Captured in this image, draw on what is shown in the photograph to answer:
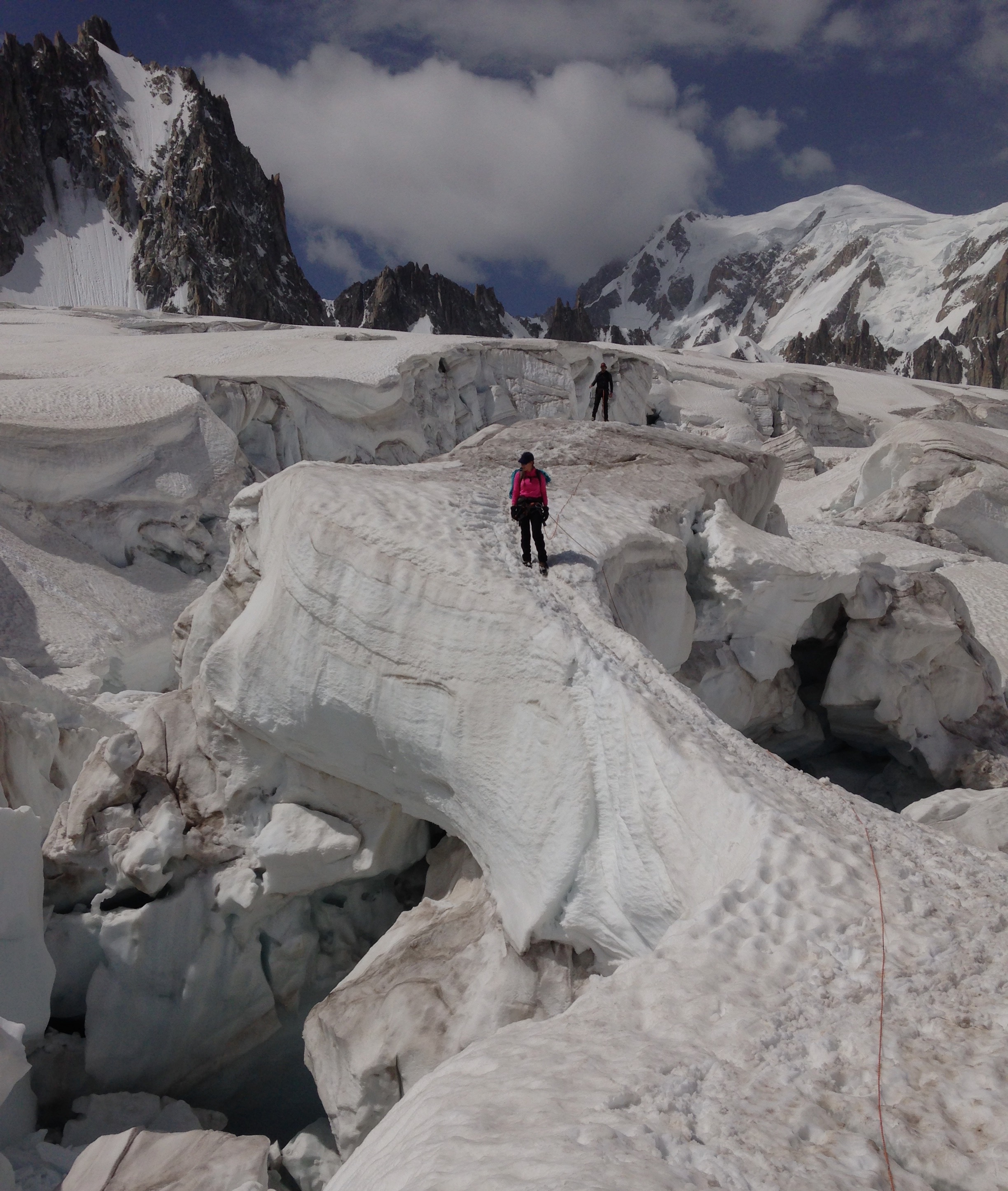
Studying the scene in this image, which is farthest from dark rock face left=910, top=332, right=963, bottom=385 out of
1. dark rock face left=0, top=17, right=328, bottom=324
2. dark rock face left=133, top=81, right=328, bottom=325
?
dark rock face left=0, top=17, right=328, bottom=324

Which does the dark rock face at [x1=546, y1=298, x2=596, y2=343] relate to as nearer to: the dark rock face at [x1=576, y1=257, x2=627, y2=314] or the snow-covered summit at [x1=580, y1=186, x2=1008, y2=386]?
the snow-covered summit at [x1=580, y1=186, x2=1008, y2=386]

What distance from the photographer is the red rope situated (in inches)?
86.3

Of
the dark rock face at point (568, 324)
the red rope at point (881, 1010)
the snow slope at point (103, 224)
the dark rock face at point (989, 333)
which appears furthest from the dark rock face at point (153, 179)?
the dark rock face at point (989, 333)

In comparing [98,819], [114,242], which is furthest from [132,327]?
[114,242]

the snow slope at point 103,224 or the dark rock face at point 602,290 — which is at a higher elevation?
the dark rock face at point 602,290

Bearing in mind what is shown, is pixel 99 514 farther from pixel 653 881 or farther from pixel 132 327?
pixel 132 327

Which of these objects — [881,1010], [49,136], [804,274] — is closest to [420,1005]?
[881,1010]

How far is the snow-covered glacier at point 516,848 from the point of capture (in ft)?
8.08

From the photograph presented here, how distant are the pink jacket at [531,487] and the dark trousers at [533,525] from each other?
30 mm

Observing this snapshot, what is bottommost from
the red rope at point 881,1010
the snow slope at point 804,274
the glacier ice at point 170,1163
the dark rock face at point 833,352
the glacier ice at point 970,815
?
the glacier ice at point 170,1163

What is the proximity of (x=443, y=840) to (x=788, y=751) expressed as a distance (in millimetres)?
3670

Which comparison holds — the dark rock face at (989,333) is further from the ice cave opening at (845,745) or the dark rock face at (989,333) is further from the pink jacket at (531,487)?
the pink jacket at (531,487)

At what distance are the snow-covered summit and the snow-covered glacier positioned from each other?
138 feet

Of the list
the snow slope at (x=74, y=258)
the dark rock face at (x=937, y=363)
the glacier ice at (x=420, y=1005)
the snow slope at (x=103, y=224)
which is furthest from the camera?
the dark rock face at (x=937, y=363)
